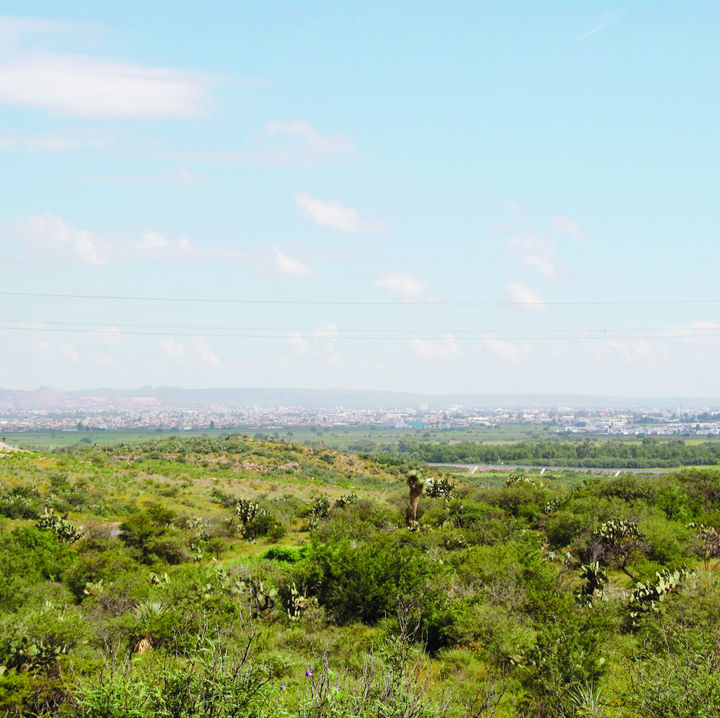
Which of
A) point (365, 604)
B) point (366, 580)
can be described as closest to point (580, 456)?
point (366, 580)

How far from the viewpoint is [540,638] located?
15.8m

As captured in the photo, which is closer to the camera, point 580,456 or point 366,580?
point 366,580

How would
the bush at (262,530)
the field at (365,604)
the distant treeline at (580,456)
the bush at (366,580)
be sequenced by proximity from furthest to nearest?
the distant treeline at (580,456)
the bush at (262,530)
the bush at (366,580)
the field at (365,604)

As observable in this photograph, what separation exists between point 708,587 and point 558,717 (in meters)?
10.6

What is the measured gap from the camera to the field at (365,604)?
413 inches

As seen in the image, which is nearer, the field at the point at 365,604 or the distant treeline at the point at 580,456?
the field at the point at 365,604

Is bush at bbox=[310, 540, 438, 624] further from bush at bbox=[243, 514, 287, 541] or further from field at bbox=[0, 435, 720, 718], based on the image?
bush at bbox=[243, 514, 287, 541]

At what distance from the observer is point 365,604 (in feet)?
71.3

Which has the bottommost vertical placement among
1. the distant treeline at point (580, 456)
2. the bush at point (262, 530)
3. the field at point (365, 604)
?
the distant treeline at point (580, 456)

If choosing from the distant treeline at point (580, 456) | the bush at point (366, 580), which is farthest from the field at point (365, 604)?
the distant treeline at point (580, 456)

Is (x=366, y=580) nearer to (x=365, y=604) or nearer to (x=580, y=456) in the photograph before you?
(x=365, y=604)

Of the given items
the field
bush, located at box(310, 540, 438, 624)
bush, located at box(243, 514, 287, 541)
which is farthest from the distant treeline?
bush, located at box(310, 540, 438, 624)

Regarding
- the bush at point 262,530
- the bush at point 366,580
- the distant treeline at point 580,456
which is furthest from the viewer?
the distant treeline at point 580,456

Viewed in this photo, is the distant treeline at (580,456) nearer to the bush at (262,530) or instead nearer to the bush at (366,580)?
the bush at (262,530)
